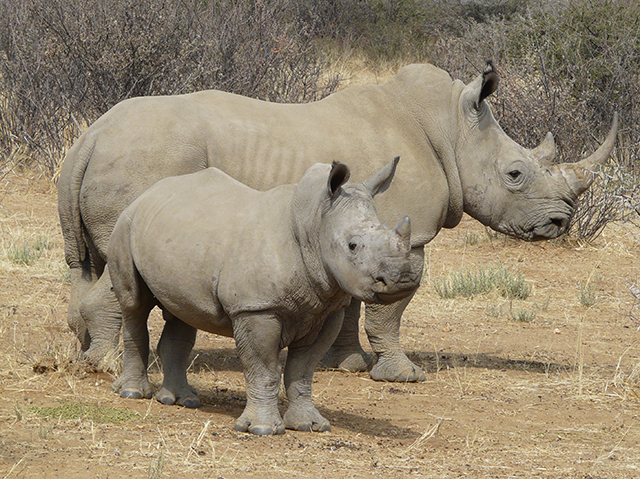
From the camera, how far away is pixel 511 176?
6.68m

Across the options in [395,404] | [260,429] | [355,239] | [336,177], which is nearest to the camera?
[355,239]

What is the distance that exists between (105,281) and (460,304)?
13.1 ft

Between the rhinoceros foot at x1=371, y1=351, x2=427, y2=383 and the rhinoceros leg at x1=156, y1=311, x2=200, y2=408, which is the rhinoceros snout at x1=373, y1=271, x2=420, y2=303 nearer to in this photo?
the rhinoceros leg at x1=156, y1=311, x2=200, y2=408

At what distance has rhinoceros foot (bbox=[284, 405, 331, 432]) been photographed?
4914 mm

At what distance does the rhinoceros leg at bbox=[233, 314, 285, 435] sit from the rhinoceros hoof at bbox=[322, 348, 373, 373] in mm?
2050

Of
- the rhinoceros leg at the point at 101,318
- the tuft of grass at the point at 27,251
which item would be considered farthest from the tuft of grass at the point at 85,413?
the tuft of grass at the point at 27,251

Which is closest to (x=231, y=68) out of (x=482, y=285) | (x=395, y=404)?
(x=482, y=285)

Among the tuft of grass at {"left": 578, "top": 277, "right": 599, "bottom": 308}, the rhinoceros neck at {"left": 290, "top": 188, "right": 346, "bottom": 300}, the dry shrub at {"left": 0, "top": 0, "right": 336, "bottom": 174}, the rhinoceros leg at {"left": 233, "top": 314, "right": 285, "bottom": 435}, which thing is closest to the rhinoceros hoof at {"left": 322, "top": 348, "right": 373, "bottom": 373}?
the rhinoceros leg at {"left": 233, "top": 314, "right": 285, "bottom": 435}

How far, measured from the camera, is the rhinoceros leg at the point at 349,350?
6.88 meters

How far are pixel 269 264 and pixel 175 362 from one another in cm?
106

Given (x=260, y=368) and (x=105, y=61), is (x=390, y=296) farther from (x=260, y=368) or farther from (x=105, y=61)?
(x=105, y=61)

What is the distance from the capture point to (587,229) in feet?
37.1

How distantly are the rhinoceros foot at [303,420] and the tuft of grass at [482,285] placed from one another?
4.36 m

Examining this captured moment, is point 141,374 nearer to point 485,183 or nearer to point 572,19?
point 485,183
